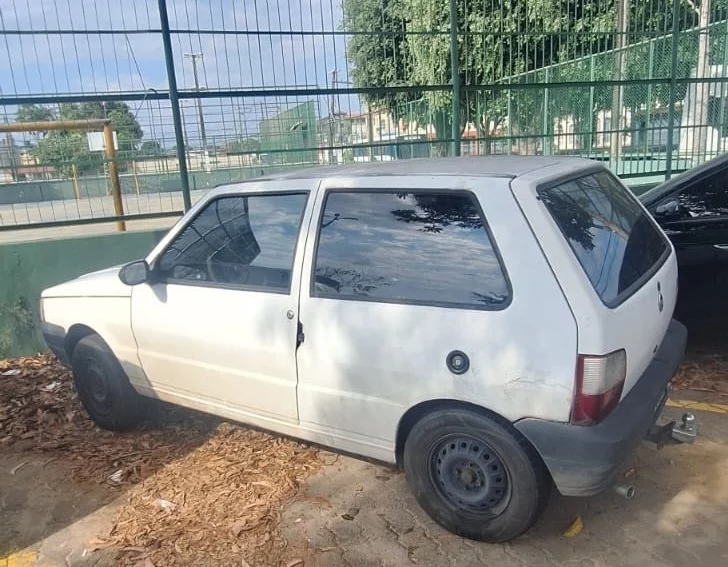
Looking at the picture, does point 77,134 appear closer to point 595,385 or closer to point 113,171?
point 113,171

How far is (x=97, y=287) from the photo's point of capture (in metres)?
4.13

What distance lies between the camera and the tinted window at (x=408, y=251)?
108 inches

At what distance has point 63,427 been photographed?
4613 mm

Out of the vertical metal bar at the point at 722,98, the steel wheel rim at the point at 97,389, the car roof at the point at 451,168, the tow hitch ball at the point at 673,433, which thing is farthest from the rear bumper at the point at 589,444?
the vertical metal bar at the point at 722,98

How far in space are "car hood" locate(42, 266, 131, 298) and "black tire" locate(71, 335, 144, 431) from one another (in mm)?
330

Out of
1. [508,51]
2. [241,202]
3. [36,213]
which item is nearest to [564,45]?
[508,51]

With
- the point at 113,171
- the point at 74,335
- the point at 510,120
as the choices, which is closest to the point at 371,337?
the point at 74,335

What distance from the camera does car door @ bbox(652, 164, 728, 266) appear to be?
4516 millimetres

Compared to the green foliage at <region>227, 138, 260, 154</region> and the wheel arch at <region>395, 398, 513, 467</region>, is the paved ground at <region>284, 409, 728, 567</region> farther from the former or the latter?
the green foliage at <region>227, 138, 260, 154</region>

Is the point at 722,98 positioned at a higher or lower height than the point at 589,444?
higher

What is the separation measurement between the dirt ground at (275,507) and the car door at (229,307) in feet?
1.58

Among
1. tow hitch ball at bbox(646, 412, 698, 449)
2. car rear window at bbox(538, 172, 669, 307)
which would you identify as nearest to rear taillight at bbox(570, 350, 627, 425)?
car rear window at bbox(538, 172, 669, 307)

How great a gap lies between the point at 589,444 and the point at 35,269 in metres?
5.59

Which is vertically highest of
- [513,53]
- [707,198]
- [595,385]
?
[513,53]
